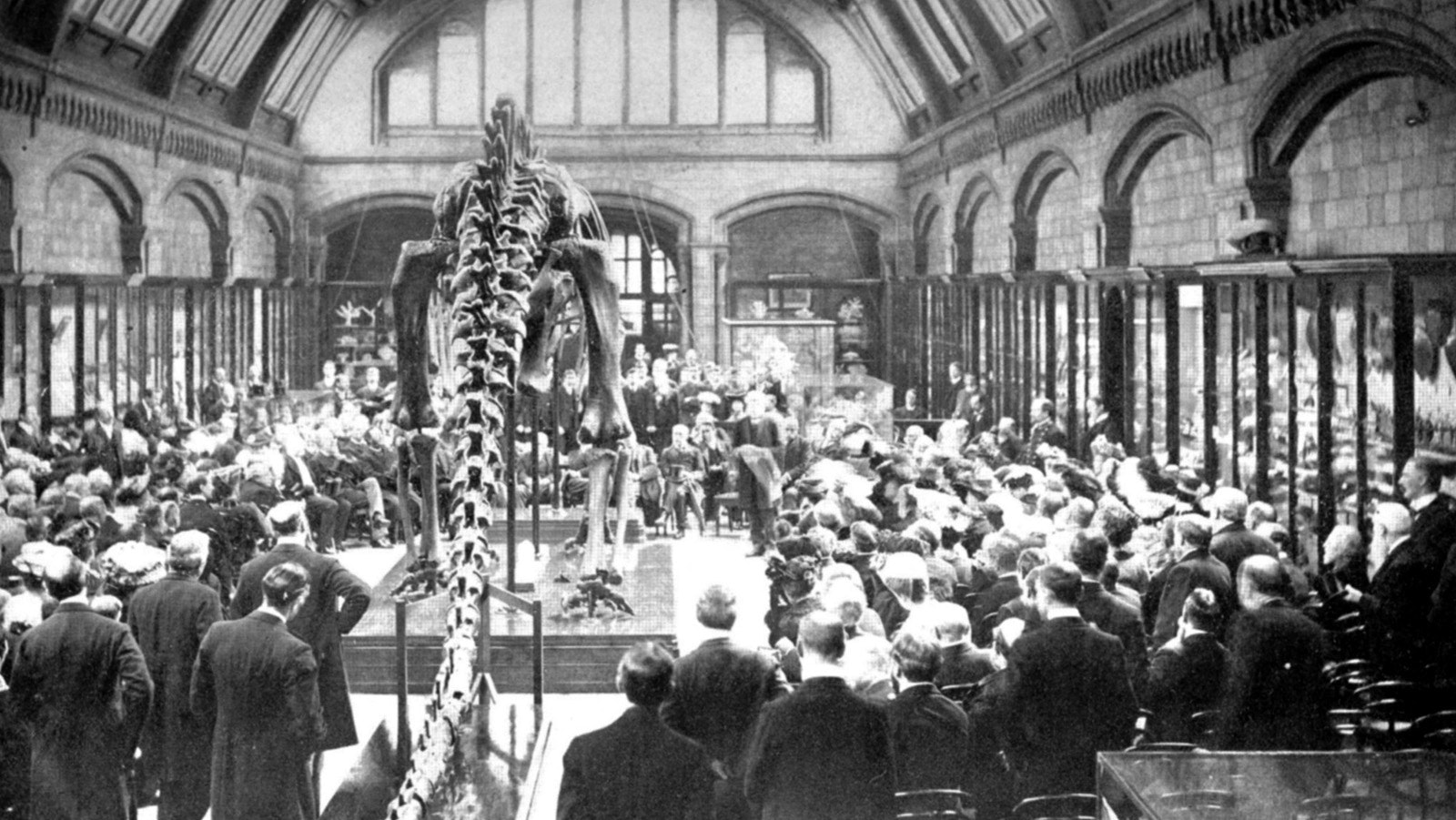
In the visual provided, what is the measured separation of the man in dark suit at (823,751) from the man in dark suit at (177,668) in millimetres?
2795

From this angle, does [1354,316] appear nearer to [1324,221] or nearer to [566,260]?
[1324,221]

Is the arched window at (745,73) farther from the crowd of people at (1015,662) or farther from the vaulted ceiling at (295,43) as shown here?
the crowd of people at (1015,662)

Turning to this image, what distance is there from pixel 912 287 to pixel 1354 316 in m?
16.4

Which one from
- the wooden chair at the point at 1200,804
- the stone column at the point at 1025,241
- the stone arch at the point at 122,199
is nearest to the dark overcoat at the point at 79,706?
the wooden chair at the point at 1200,804

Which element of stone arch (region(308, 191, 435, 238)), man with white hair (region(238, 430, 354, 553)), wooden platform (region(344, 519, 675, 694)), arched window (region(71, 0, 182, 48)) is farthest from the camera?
stone arch (region(308, 191, 435, 238))

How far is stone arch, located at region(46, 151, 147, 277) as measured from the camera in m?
19.7

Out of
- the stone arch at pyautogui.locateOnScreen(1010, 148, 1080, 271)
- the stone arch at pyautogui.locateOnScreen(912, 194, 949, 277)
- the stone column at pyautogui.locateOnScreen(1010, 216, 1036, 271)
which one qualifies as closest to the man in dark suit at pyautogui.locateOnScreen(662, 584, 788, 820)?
the stone arch at pyautogui.locateOnScreen(1010, 148, 1080, 271)

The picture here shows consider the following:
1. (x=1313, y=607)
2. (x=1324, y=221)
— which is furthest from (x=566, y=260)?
(x=1324, y=221)

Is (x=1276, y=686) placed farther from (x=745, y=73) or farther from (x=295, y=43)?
(x=745, y=73)

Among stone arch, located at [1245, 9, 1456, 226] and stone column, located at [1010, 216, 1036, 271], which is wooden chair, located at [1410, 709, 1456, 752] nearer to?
stone arch, located at [1245, 9, 1456, 226]

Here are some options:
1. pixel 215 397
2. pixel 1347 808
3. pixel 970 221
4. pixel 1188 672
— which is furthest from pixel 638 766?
pixel 970 221

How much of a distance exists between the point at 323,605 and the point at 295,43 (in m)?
19.6

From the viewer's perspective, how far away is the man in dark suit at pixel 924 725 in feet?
18.3

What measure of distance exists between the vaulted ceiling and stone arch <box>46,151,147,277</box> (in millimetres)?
1089
